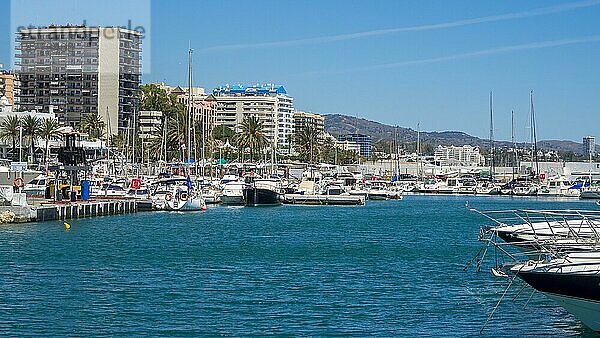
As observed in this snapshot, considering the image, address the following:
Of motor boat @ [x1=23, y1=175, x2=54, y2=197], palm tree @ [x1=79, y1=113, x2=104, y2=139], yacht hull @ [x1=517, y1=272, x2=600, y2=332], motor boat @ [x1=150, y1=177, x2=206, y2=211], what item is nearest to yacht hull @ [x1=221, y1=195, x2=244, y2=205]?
motor boat @ [x1=150, y1=177, x2=206, y2=211]

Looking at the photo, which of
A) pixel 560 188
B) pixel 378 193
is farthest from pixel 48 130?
pixel 560 188

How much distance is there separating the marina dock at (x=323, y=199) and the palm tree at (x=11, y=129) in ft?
113

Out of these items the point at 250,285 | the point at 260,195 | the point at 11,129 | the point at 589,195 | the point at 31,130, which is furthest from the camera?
the point at 589,195

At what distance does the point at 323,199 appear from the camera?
11550 centimetres

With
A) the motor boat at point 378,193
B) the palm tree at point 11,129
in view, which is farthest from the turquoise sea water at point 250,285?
the motor boat at point 378,193

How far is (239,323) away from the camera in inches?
1141

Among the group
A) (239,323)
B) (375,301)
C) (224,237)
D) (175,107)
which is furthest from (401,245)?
(175,107)

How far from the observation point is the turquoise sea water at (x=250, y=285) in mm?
28578

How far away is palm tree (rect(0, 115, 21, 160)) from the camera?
125750 mm

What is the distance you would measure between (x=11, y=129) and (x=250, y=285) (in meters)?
94.3

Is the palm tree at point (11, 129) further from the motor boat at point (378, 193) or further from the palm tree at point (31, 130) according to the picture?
the motor boat at point (378, 193)

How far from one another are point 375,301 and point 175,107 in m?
161

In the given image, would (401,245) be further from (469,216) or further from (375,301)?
(469,216)

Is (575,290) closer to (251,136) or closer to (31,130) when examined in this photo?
(31,130)
